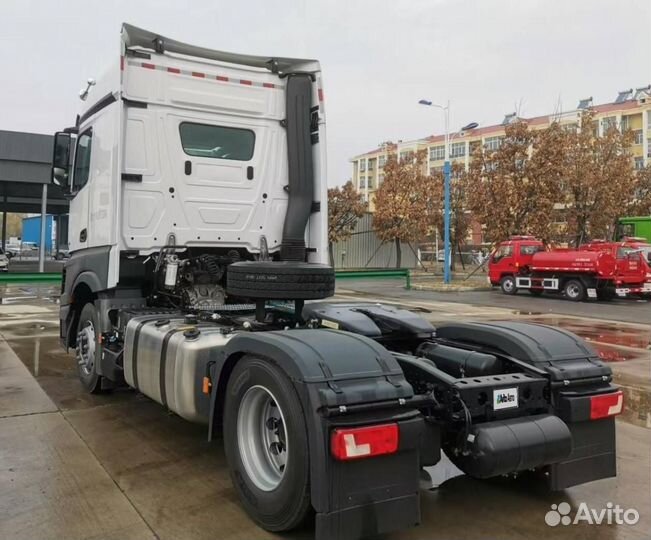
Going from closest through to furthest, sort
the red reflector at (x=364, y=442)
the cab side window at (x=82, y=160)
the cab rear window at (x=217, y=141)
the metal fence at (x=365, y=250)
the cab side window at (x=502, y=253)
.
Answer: the red reflector at (x=364, y=442) → the cab rear window at (x=217, y=141) → the cab side window at (x=82, y=160) → the cab side window at (x=502, y=253) → the metal fence at (x=365, y=250)

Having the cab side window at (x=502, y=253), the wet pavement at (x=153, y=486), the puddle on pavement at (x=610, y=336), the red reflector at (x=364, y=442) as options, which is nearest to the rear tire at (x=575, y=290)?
the cab side window at (x=502, y=253)

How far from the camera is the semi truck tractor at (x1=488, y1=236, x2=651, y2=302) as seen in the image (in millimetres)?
19500

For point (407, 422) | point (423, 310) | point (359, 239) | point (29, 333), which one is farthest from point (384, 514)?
point (359, 239)

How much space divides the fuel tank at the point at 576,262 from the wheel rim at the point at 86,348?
708 inches

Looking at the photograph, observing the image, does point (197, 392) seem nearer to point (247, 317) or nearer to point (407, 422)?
point (247, 317)

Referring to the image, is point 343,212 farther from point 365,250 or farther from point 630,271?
point 630,271

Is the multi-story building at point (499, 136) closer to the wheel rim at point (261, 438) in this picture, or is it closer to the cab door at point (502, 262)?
the cab door at point (502, 262)

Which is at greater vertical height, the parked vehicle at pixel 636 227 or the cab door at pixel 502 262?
the parked vehicle at pixel 636 227

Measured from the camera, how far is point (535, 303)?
1909cm

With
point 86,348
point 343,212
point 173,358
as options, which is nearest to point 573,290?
point 86,348

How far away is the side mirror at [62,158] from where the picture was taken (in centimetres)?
632

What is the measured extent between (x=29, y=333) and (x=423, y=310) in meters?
9.74

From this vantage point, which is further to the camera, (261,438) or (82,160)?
(82,160)

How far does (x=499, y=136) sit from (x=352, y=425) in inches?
1776
